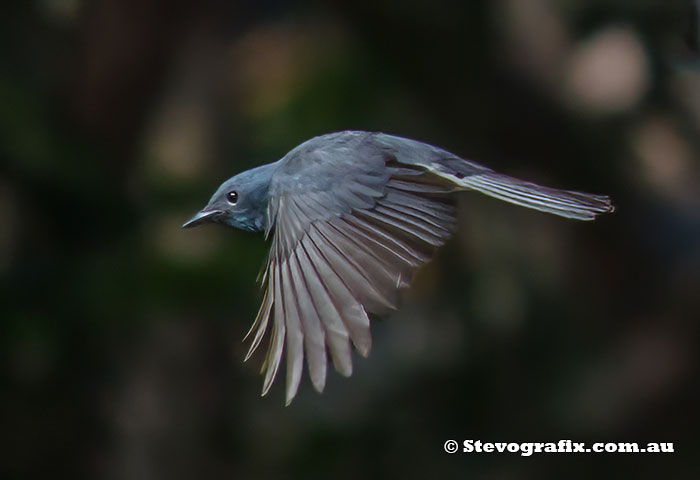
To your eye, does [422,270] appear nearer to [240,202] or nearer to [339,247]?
[240,202]

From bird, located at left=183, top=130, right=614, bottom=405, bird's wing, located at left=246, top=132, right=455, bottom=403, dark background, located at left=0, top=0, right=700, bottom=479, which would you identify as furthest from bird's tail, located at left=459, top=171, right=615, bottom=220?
dark background, located at left=0, top=0, right=700, bottom=479

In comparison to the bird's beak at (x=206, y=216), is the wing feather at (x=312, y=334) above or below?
below

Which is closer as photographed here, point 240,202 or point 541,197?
point 541,197

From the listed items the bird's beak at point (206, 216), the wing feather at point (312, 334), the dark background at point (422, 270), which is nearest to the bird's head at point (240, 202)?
the bird's beak at point (206, 216)

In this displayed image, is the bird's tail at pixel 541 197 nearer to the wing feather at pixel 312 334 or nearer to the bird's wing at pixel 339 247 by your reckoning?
the bird's wing at pixel 339 247

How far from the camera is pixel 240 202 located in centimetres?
349

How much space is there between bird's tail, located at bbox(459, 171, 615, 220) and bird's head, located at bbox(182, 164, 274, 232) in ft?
2.26

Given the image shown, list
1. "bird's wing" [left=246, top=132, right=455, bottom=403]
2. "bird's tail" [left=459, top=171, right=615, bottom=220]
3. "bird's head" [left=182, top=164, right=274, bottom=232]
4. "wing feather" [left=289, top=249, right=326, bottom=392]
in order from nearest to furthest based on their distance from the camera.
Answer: "wing feather" [left=289, top=249, right=326, bottom=392] → "bird's wing" [left=246, top=132, right=455, bottom=403] → "bird's tail" [left=459, top=171, right=615, bottom=220] → "bird's head" [left=182, top=164, right=274, bottom=232]

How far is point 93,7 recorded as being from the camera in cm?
696

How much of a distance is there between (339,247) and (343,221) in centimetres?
15

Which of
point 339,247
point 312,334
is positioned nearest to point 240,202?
point 339,247

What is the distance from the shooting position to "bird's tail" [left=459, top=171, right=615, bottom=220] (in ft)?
10.4

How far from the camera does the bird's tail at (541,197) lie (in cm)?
318

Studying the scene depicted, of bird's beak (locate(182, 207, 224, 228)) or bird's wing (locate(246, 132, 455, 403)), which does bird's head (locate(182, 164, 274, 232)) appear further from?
bird's wing (locate(246, 132, 455, 403))
